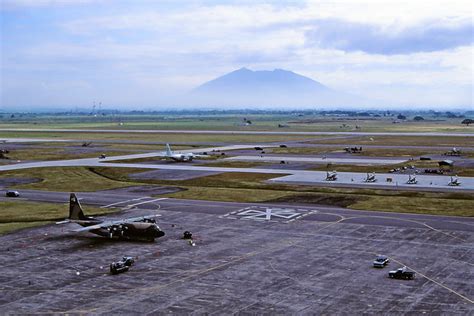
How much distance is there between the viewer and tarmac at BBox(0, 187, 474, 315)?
5334cm

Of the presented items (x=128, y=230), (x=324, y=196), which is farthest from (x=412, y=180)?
(x=128, y=230)

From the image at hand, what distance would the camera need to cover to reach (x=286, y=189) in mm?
124000

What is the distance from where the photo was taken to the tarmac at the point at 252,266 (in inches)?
2100

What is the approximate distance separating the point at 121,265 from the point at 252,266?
14.7 meters

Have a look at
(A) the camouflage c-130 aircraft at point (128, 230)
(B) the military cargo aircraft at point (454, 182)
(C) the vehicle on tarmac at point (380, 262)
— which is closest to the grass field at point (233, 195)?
(B) the military cargo aircraft at point (454, 182)

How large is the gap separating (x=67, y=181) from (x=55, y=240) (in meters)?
59.8

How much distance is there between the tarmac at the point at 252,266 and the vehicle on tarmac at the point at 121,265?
875 mm

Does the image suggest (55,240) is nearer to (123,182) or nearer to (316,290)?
(316,290)

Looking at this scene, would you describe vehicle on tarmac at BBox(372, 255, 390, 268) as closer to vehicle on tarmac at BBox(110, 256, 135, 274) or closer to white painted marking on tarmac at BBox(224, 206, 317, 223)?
white painted marking on tarmac at BBox(224, 206, 317, 223)

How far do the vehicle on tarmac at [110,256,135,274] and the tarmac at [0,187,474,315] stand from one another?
0.87 metres

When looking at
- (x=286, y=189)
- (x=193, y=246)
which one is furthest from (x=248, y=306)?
(x=286, y=189)

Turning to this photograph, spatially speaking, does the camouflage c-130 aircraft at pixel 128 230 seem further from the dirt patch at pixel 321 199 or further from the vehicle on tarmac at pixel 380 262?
the dirt patch at pixel 321 199

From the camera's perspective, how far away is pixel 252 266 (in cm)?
6612

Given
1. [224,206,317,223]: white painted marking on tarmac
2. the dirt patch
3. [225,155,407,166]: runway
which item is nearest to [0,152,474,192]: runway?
the dirt patch
